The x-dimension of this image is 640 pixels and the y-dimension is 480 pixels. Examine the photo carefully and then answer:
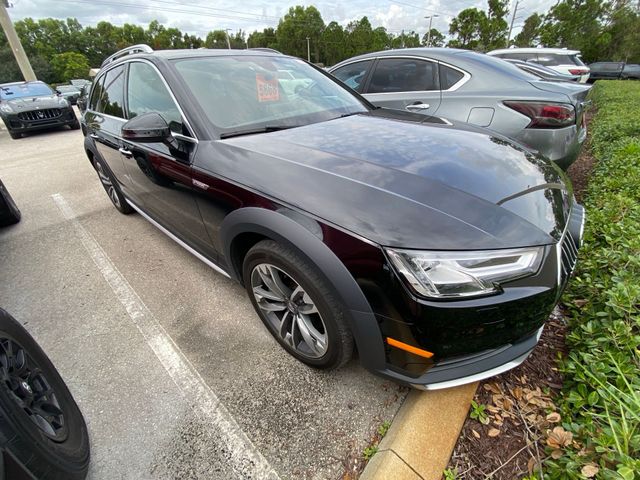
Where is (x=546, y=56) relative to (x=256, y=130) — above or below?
above

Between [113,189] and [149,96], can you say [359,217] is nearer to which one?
[149,96]

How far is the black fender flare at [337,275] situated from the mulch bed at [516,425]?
513 millimetres

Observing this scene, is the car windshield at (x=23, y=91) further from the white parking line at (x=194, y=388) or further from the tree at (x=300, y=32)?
the tree at (x=300, y=32)

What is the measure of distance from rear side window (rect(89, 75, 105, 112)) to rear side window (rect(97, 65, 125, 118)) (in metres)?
0.13

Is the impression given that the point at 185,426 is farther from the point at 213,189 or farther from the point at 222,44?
the point at 222,44

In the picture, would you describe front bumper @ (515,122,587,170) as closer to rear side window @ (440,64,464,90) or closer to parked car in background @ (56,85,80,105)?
rear side window @ (440,64,464,90)

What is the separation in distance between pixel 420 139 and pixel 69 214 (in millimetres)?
4460

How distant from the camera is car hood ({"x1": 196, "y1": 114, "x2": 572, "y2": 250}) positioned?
1.27 m

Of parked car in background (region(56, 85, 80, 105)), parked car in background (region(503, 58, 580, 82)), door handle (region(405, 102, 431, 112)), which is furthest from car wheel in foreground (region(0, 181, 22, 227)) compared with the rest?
parked car in background (region(56, 85, 80, 105))

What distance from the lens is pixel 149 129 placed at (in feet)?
6.41

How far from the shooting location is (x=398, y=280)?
1225 mm

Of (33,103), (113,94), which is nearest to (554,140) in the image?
(113,94)

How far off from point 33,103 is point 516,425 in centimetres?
1291

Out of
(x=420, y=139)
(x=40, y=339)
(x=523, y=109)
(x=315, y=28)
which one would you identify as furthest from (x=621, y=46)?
(x=315, y=28)
